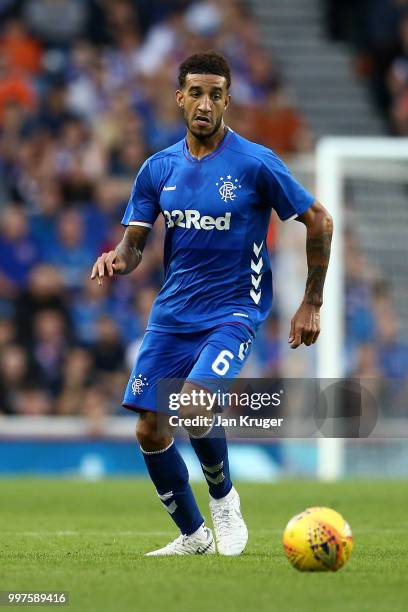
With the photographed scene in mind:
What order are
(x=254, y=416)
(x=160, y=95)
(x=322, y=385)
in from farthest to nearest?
(x=160, y=95), (x=322, y=385), (x=254, y=416)

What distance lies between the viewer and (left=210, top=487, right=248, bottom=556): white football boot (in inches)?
299

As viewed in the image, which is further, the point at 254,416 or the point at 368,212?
the point at 368,212

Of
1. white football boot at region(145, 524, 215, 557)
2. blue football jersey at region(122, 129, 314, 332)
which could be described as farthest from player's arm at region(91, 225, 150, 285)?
white football boot at region(145, 524, 215, 557)

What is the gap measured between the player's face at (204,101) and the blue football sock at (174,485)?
1726 millimetres

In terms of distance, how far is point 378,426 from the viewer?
16453mm

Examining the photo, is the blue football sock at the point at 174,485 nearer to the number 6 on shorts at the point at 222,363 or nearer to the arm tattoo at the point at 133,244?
the number 6 on shorts at the point at 222,363

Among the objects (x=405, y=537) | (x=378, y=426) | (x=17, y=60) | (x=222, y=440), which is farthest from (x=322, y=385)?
(x=17, y=60)

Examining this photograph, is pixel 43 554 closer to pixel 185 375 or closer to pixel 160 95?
A: pixel 185 375

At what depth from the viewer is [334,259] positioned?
604 inches

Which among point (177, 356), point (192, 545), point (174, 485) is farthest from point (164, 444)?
point (192, 545)

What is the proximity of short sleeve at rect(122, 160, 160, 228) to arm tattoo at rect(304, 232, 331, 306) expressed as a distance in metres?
0.90

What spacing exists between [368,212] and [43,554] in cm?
1001

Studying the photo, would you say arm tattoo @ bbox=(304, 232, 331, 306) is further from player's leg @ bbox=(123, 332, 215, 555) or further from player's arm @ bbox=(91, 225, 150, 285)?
player's arm @ bbox=(91, 225, 150, 285)

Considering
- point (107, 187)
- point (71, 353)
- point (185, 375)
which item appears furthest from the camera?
point (107, 187)
